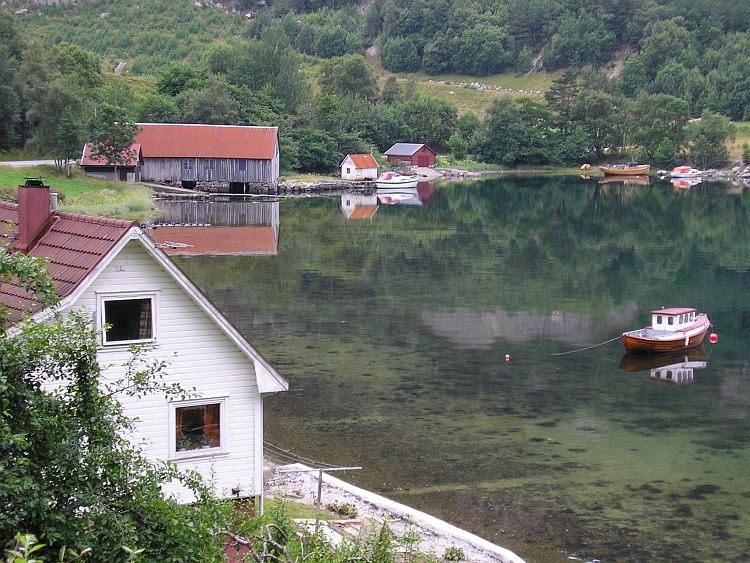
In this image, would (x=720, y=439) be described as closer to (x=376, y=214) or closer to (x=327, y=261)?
(x=327, y=261)

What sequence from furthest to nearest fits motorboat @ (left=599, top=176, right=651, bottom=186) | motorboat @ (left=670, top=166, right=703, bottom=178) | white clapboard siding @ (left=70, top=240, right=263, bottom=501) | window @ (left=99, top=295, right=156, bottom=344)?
motorboat @ (left=670, top=166, right=703, bottom=178)
motorboat @ (left=599, top=176, right=651, bottom=186)
window @ (left=99, top=295, right=156, bottom=344)
white clapboard siding @ (left=70, top=240, right=263, bottom=501)

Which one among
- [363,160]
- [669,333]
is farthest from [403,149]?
[669,333]

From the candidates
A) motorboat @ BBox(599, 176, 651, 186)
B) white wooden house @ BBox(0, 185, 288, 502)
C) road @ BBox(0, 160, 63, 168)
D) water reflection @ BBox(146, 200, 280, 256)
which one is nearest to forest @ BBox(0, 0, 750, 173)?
road @ BBox(0, 160, 63, 168)

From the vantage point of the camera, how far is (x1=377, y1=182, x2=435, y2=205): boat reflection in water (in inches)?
2879

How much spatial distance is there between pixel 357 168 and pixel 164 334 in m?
77.8

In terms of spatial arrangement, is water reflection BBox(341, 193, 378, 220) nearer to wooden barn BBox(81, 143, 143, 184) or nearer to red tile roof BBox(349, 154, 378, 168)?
red tile roof BBox(349, 154, 378, 168)

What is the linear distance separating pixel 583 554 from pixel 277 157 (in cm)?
6689

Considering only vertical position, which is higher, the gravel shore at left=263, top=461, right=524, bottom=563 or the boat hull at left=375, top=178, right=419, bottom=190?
the boat hull at left=375, top=178, right=419, bottom=190

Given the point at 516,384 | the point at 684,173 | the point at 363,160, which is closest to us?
the point at 516,384

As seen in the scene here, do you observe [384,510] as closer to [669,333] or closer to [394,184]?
[669,333]

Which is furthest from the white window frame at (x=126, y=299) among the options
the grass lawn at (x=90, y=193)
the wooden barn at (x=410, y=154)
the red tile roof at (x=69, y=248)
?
the wooden barn at (x=410, y=154)

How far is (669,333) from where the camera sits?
27922 millimetres

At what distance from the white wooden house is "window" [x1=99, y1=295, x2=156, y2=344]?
1 centimetres

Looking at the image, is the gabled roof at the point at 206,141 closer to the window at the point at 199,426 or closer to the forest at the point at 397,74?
the forest at the point at 397,74
